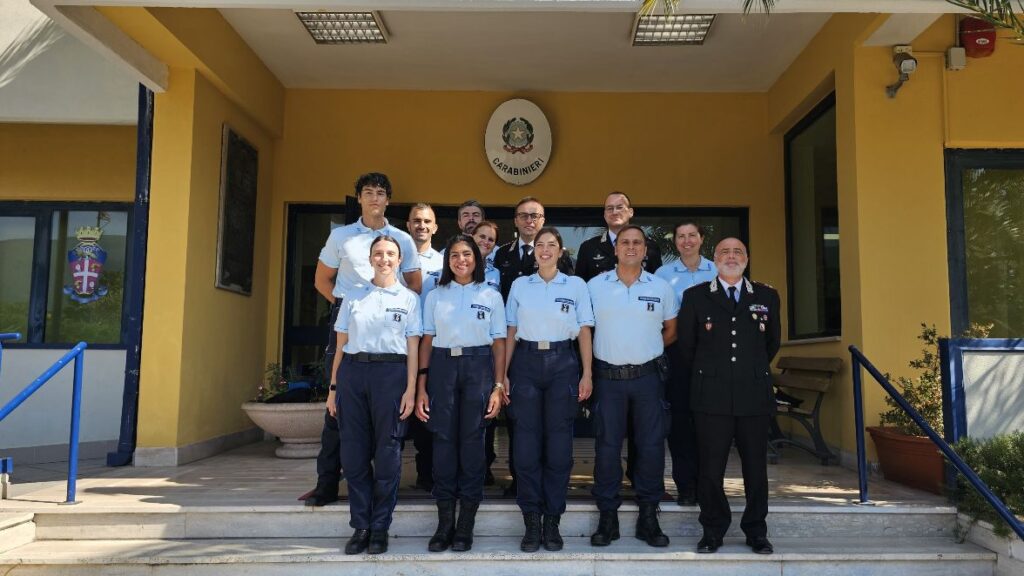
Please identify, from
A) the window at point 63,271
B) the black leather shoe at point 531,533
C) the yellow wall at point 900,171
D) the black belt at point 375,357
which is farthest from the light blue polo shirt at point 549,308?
the window at point 63,271

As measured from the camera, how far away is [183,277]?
584cm

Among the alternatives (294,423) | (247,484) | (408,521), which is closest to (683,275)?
(408,521)

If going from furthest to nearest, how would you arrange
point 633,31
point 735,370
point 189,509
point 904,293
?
point 633,31 < point 904,293 < point 189,509 < point 735,370

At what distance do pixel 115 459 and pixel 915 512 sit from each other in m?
5.62

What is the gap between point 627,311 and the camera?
392 centimetres

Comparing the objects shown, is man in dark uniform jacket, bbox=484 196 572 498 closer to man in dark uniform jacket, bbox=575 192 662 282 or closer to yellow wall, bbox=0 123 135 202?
man in dark uniform jacket, bbox=575 192 662 282

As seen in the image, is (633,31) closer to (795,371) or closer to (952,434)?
(795,371)

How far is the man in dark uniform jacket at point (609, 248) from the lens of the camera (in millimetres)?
4457

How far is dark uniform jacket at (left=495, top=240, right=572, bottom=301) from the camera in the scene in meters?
4.58

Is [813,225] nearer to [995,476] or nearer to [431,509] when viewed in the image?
[995,476]

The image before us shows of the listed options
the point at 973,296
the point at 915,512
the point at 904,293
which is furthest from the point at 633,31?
the point at 915,512

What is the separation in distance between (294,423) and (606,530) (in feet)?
10.8

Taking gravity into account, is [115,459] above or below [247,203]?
below

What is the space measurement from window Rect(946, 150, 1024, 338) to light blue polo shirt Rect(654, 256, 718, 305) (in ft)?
8.28
